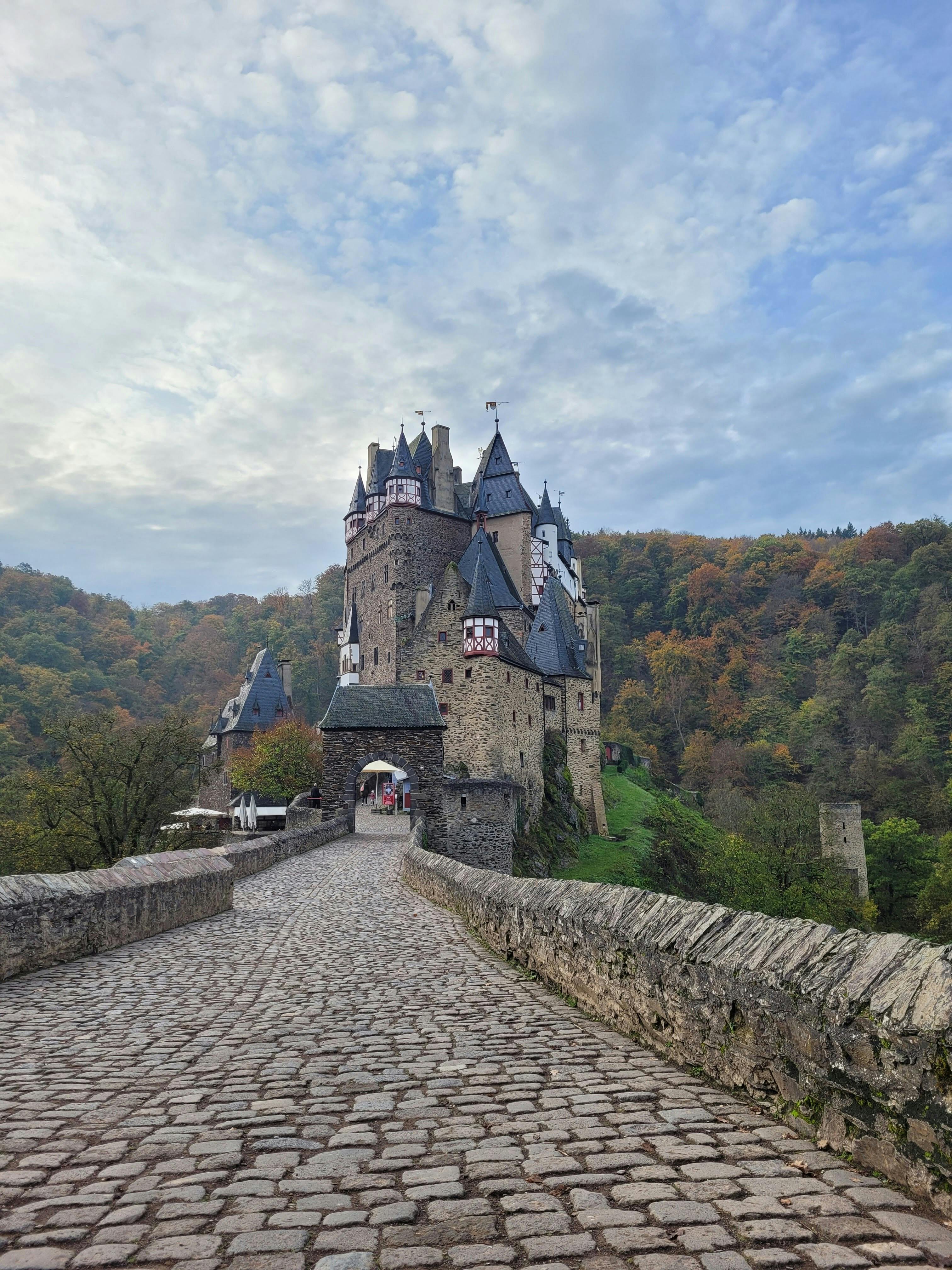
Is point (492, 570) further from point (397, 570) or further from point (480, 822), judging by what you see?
point (480, 822)

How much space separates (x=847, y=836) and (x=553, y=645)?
18986 mm

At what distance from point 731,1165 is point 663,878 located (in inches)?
1635

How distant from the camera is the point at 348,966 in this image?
8.33 m

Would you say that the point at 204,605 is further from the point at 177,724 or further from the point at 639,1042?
the point at 639,1042

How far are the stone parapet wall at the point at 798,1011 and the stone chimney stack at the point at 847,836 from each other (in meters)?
43.8

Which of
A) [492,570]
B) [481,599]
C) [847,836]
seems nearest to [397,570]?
[492,570]

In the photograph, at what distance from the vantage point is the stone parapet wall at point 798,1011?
288 cm

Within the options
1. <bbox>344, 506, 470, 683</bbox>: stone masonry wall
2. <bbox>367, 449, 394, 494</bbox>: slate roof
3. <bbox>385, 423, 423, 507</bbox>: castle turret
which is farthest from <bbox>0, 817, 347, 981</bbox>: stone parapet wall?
<bbox>367, 449, 394, 494</bbox>: slate roof

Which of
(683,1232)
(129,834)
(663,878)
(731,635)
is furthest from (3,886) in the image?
(731,635)

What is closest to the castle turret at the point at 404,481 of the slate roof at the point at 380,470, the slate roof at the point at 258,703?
the slate roof at the point at 380,470

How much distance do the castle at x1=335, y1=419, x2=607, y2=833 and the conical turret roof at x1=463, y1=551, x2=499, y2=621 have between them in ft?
0.25

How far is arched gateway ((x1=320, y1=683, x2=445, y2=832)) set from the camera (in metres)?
29.0

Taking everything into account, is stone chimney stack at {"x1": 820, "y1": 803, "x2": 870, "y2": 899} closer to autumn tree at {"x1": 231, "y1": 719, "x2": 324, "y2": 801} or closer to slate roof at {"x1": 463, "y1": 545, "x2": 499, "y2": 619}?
slate roof at {"x1": 463, "y1": 545, "x2": 499, "y2": 619}

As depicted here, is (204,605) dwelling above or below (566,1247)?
above
